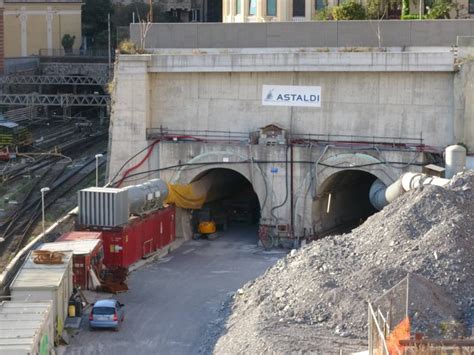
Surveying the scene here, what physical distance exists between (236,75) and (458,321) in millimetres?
23583

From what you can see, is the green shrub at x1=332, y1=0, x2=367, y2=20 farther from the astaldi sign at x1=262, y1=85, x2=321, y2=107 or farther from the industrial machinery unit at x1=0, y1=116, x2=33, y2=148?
the industrial machinery unit at x1=0, y1=116, x2=33, y2=148

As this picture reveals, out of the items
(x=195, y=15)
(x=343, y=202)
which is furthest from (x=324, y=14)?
(x=195, y=15)

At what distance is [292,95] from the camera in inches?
2183

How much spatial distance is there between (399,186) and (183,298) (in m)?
11.0

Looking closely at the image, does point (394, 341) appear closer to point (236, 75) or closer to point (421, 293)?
point (421, 293)

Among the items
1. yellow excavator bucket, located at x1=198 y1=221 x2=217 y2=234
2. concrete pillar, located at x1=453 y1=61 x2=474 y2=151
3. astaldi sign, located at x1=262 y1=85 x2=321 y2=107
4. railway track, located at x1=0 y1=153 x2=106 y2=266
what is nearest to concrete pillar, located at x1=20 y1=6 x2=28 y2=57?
railway track, located at x1=0 y1=153 x2=106 y2=266

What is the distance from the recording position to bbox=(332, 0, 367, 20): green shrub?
6619 centimetres

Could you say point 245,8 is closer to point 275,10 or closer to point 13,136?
point 275,10

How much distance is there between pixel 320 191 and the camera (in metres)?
54.6

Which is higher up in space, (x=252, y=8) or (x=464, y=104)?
(x=252, y=8)

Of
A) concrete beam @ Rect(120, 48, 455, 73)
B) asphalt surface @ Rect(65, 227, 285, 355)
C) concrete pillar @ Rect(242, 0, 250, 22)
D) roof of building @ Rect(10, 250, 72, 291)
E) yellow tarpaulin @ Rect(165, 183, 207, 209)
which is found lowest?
asphalt surface @ Rect(65, 227, 285, 355)

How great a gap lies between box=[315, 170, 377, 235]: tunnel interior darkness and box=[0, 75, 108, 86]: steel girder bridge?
38.8 m

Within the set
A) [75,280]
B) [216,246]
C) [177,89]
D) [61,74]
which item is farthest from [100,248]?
[61,74]

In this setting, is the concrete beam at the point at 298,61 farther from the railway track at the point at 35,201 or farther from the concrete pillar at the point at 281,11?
the concrete pillar at the point at 281,11
